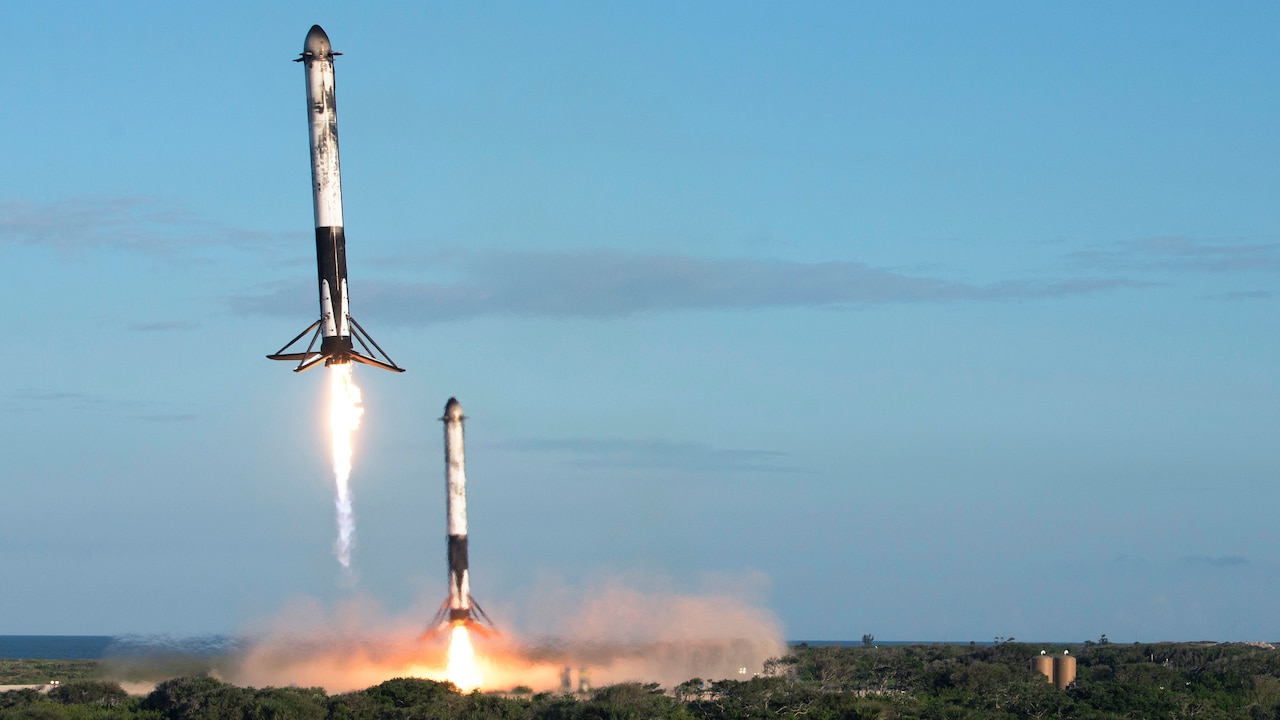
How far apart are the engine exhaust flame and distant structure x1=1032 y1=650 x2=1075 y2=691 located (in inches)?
2029

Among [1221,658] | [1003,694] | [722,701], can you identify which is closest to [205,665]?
[722,701]

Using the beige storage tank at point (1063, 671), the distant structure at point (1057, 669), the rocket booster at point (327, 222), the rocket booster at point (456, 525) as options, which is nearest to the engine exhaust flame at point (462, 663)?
the rocket booster at point (456, 525)

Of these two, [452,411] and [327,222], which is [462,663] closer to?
[452,411]

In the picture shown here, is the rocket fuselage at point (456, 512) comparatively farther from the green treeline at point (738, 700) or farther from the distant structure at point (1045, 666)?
the distant structure at point (1045, 666)

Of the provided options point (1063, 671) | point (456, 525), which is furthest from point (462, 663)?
point (1063, 671)

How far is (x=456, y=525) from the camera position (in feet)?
289

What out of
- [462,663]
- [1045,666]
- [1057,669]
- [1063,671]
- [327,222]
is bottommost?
[1063,671]

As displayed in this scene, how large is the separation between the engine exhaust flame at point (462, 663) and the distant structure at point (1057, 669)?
51526mm

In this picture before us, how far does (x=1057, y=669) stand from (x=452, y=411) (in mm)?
60650

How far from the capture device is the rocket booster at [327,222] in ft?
204

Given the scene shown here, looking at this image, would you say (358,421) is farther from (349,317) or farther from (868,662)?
(868,662)

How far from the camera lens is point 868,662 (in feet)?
502

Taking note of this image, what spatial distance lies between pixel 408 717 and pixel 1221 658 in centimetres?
9309

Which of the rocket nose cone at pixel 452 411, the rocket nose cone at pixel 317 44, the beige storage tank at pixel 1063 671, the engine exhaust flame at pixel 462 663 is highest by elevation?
the rocket nose cone at pixel 317 44
